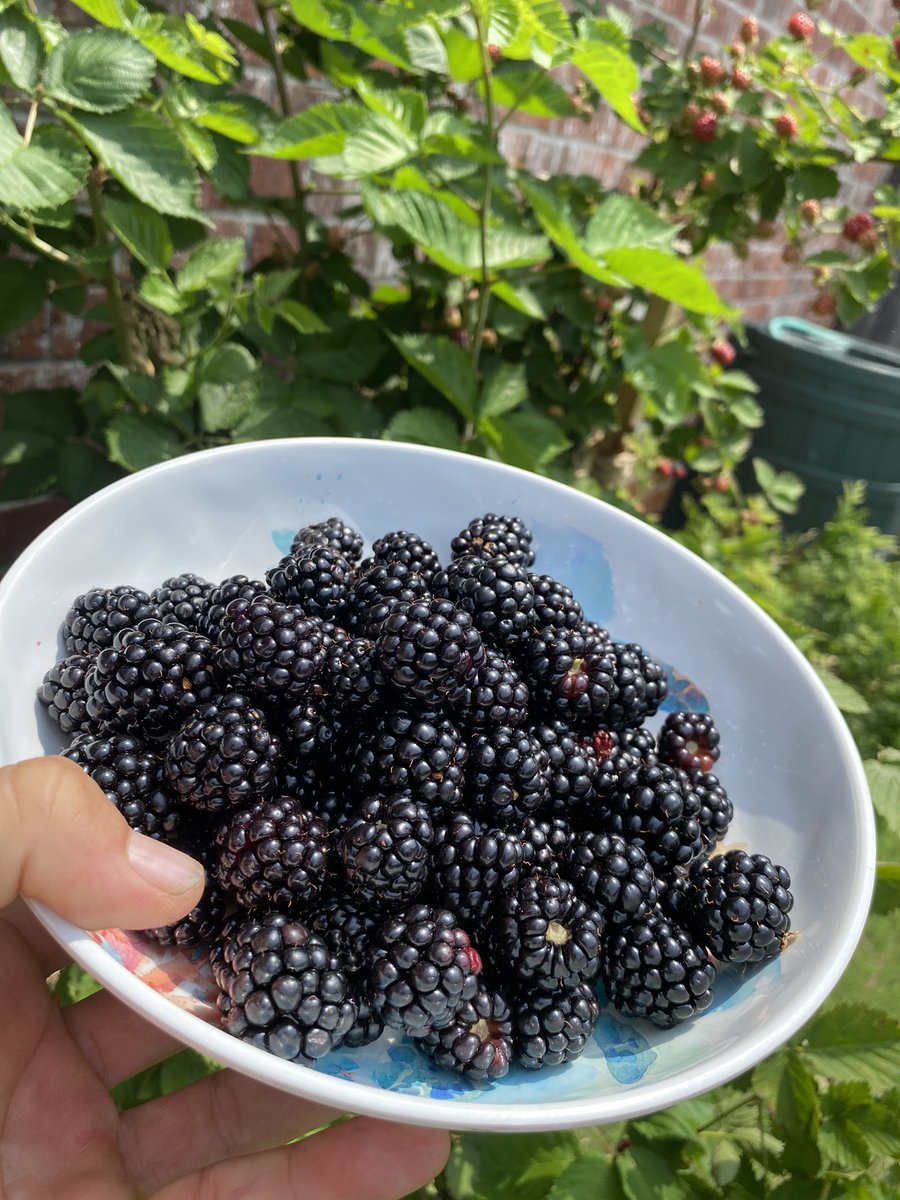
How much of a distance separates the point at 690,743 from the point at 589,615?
0.23 metres

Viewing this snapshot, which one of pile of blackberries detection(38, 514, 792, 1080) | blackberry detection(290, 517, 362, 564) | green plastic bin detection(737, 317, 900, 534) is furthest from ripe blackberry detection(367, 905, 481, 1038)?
green plastic bin detection(737, 317, 900, 534)

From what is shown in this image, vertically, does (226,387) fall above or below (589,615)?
above

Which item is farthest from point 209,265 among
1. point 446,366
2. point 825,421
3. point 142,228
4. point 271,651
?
point 825,421

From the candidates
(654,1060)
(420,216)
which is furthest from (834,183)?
(654,1060)

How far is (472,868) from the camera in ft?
2.14

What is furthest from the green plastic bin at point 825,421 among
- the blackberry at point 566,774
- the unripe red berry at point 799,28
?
the blackberry at point 566,774

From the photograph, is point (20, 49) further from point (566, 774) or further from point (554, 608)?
point (566, 774)

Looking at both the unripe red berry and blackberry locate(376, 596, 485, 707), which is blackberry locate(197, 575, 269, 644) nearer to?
blackberry locate(376, 596, 485, 707)

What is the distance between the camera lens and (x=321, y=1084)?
482mm

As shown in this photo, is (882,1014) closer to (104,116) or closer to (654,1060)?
(654,1060)

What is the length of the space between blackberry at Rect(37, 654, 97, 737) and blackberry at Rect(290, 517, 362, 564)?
0.91ft

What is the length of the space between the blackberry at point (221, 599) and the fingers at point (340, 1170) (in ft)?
1.47

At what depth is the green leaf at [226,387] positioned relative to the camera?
110 cm

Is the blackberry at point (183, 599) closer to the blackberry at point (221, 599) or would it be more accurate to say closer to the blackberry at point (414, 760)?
the blackberry at point (221, 599)
